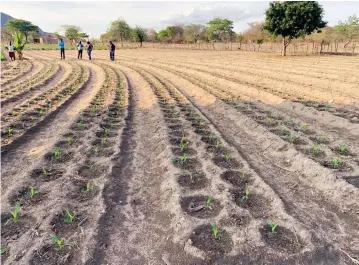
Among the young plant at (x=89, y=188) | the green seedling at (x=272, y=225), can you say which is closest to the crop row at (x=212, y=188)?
the green seedling at (x=272, y=225)

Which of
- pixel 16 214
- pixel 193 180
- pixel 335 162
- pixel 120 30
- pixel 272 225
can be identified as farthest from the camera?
pixel 120 30

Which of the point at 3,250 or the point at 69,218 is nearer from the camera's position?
the point at 3,250

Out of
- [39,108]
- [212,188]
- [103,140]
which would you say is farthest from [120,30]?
[212,188]

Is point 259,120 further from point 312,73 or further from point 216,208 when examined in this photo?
point 312,73

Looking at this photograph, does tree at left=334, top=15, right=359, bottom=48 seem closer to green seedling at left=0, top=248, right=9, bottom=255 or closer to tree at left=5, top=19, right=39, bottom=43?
green seedling at left=0, top=248, right=9, bottom=255

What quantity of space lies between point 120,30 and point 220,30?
20340mm

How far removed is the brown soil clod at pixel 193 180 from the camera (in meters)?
4.31

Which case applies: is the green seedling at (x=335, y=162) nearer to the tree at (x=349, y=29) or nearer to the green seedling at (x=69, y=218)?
the green seedling at (x=69, y=218)

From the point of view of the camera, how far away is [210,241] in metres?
3.20

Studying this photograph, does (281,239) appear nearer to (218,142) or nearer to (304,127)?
(218,142)

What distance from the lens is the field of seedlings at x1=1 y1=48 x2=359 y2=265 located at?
10.1 ft

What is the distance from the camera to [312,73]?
1448cm

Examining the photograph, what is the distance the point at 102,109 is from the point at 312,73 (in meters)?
11.0

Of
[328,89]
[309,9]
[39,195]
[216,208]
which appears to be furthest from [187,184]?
[309,9]
